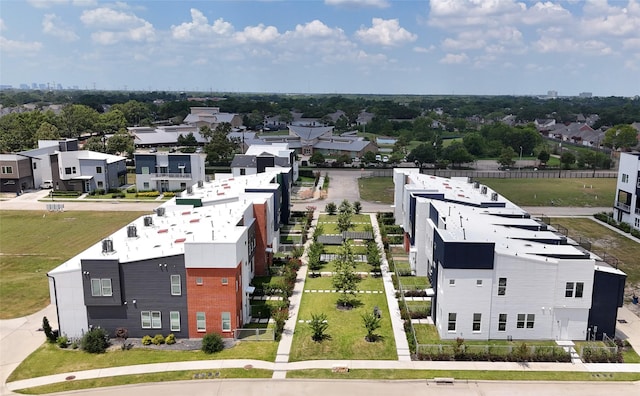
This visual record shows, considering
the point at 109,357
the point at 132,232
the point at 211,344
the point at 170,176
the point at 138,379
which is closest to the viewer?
the point at 138,379

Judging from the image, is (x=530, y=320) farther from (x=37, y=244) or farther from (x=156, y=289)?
(x=37, y=244)

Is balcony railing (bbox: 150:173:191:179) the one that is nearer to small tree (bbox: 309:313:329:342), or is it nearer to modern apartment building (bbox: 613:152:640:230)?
small tree (bbox: 309:313:329:342)

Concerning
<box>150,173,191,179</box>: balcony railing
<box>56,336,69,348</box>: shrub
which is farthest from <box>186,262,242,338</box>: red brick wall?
<box>150,173,191,179</box>: balcony railing

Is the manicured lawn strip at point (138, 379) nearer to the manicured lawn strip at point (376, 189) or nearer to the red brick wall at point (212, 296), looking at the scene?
the red brick wall at point (212, 296)

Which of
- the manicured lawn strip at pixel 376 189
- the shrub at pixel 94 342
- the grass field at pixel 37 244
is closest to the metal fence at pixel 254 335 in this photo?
the shrub at pixel 94 342

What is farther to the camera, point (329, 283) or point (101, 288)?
point (329, 283)

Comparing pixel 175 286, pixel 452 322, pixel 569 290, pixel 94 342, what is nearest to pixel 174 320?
pixel 175 286

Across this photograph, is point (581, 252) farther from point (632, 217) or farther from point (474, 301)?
point (632, 217)

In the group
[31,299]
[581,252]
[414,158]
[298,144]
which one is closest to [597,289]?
[581,252]
